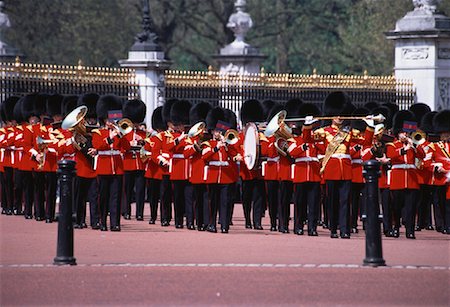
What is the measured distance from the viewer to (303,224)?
17297mm

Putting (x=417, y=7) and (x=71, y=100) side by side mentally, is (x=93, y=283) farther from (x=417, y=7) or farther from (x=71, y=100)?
(x=417, y=7)

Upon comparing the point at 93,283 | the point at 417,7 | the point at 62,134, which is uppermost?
the point at 417,7

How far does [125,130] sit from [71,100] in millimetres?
1543

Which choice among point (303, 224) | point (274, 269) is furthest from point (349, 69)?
point (274, 269)

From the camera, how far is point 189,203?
58.6 feet

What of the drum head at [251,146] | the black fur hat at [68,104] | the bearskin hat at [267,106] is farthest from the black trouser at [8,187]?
the drum head at [251,146]

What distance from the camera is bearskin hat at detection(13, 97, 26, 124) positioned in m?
20.0

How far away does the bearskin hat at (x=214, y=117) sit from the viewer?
18453mm

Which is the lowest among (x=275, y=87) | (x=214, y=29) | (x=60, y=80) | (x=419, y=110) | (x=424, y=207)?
(x=424, y=207)

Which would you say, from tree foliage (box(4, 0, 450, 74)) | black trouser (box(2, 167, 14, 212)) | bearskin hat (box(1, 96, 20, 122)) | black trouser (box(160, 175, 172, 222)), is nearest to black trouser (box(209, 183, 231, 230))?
black trouser (box(160, 175, 172, 222))

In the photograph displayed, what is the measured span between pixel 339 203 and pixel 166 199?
2.75 meters

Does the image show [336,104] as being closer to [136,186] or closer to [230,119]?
[230,119]

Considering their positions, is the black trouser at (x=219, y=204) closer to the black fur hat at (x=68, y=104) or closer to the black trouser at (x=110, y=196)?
the black trouser at (x=110, y=196)

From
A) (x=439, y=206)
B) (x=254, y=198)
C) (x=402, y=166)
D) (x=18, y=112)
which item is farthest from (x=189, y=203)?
(x=18, y=112)
